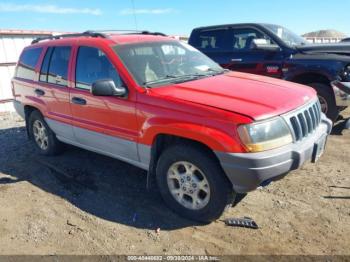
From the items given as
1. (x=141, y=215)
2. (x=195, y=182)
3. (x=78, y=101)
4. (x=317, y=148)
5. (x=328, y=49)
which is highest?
(x=328, y=49)

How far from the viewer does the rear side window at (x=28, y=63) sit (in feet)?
19.0

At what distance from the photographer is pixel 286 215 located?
383cm

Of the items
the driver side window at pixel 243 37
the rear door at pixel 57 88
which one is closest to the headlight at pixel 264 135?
the rear door at pixel 57 88

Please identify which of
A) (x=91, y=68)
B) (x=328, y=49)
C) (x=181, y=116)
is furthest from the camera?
(x=328, y=49)

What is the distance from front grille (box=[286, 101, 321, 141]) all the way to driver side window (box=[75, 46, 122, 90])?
195cm

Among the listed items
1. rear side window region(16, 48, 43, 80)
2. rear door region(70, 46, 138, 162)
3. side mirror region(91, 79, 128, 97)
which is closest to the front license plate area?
rear door region(70, 46, 138, 162)

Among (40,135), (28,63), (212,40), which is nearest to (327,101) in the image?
(212,40)

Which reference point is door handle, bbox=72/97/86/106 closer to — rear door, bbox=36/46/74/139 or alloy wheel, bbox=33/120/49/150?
rear door, bbox=36/46/74/139

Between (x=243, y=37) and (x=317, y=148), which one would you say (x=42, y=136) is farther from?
(x=243, y=37)

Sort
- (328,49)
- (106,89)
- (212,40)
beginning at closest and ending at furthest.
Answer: (106,89), (328,49), (212,40)

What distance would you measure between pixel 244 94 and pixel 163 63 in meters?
1.23

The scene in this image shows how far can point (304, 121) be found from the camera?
11.9 feet

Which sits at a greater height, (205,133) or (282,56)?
(282,56)

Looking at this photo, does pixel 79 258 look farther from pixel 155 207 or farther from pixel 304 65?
pixel 304 65
